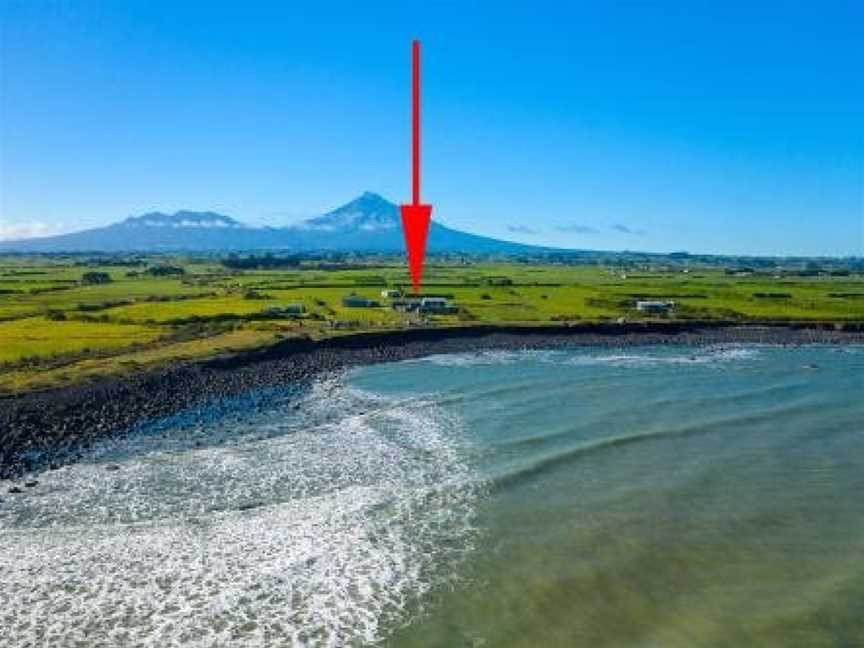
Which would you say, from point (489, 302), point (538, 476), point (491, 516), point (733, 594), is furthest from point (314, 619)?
point (489, 302)

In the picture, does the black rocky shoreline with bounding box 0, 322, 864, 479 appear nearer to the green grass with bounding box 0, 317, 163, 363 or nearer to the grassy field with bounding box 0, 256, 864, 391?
the grassy field with bounding box 0, 256, 864, 391

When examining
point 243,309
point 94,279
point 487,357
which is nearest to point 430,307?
point 243,309

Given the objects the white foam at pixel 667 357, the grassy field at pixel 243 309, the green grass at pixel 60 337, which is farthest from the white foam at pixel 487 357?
the green grass at pixel 60 337

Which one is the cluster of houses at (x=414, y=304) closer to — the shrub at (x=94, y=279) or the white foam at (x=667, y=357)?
the white foam at (x=667, y=357)

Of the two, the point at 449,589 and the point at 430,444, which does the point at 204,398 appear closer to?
the point at 430,444

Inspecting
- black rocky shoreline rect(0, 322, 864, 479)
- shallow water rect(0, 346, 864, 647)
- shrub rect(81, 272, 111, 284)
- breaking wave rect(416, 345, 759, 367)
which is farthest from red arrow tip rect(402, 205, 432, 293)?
shrub rect(81, 272, 111, 284)

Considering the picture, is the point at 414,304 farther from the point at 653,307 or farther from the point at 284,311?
the point at 653,307
